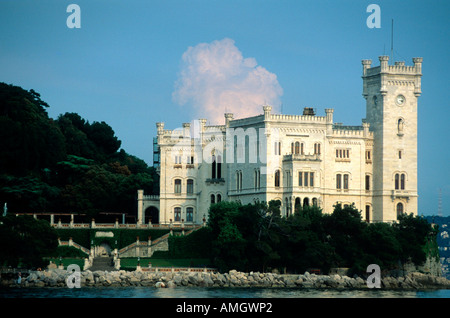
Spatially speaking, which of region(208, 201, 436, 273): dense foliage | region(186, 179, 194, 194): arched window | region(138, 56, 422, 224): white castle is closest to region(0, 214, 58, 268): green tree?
region(208, 201, 436, 273): dense foliage

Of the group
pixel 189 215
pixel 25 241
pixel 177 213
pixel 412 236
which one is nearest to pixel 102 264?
pixel 25 241

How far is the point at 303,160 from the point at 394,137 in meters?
8.48

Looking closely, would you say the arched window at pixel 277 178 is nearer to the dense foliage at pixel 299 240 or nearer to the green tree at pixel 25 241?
the dense foliage at pixel 299 240

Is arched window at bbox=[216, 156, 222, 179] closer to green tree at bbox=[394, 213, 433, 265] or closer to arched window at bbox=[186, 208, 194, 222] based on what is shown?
arched window at bbox=[186, 208, 194, 222]

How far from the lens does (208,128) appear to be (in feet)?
315

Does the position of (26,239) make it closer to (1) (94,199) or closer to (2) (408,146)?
(1) (94,199)

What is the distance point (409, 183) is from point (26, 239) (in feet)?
104

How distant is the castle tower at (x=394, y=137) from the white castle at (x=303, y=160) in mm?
78

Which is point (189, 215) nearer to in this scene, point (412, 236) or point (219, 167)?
point (219, 167)

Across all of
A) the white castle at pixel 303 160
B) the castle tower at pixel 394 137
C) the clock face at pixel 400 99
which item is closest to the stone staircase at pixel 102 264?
the white castle at pixel 303 160

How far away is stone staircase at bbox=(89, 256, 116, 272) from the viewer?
3290 inches

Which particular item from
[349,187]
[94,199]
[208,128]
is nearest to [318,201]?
[349,187]

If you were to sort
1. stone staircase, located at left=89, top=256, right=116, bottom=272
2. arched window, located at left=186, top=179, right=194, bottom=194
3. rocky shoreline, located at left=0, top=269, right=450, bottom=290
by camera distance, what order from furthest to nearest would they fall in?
arched window, located at left=186, top=179, right=194, bottom=194 → stone staircase, located at left=89, top=256, right=116, bottom=272 → rocky shoreline, located at left=0, top=269, right=450, bottom=290

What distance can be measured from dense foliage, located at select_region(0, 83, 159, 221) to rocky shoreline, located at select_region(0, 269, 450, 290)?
15405 millimetres
